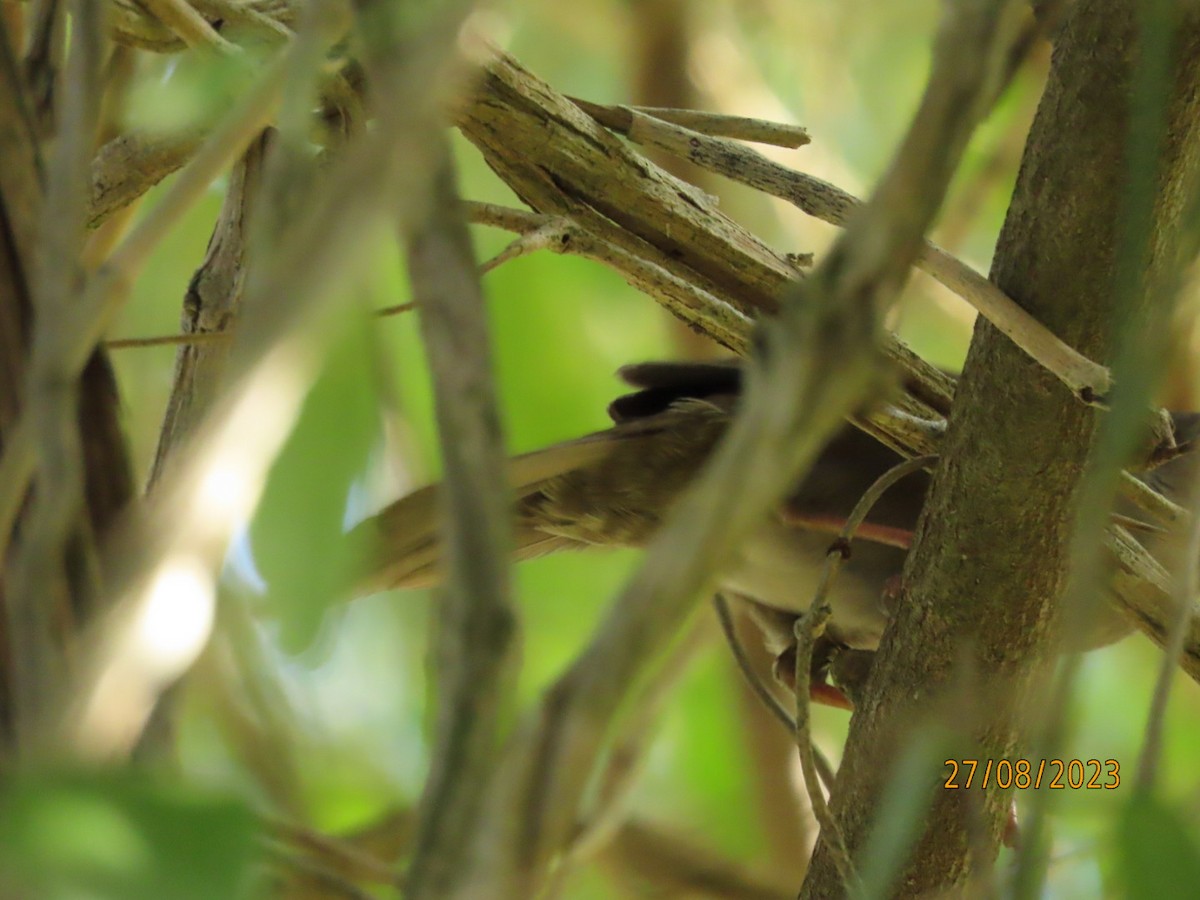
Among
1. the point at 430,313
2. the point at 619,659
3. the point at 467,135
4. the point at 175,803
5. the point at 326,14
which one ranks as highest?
the point at 467,135

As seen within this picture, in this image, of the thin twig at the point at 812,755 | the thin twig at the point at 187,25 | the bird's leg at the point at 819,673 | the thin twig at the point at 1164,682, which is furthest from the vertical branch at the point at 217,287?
the bird's leg at the point at 819,673

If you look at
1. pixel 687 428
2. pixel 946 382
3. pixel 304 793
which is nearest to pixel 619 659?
pixel 946 382

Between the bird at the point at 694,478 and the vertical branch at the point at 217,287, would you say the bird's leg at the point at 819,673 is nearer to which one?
the bird at the point at 694,478

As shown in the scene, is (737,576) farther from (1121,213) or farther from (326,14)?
(326,14)

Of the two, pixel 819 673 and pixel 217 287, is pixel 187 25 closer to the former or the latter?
pixel 217 287

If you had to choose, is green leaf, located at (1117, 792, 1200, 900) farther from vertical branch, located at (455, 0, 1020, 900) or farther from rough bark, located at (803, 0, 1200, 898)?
rough bark, located at (803, 0, 1200, 898)
